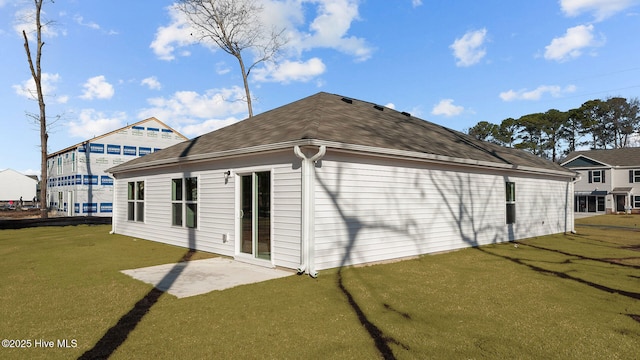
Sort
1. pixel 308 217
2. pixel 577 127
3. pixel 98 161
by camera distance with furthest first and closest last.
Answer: pixel 577 127 → pixel 98 161 → pixel 308 217

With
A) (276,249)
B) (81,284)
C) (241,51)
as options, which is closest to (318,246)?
(276,249)

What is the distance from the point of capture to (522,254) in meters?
9.96

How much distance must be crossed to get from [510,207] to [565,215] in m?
5.43

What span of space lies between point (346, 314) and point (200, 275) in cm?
355

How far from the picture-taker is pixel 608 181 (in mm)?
36469

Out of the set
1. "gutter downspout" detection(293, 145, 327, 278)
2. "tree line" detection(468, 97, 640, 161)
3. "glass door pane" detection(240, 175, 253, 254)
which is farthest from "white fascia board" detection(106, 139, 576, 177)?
"tree line" detection(468, 97, 640, 161)

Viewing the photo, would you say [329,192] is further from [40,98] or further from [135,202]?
[40,98]

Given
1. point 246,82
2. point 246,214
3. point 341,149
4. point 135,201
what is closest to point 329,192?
point 341,149

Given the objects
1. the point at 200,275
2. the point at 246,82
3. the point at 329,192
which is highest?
the point at 246,82

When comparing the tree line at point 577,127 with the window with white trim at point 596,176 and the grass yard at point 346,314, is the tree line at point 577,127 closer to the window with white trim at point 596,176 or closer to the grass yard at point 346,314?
the window with white trim at point 596,176

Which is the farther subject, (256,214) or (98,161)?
(98,161)

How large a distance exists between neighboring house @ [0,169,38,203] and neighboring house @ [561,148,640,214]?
85.3 meters

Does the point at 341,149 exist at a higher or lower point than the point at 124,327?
higher

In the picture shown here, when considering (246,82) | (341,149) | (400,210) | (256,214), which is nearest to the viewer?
(341,149)
